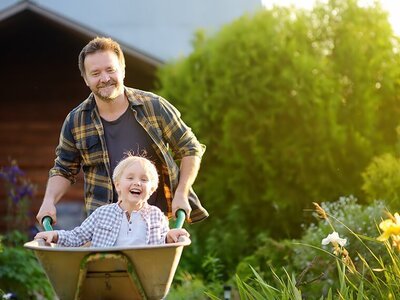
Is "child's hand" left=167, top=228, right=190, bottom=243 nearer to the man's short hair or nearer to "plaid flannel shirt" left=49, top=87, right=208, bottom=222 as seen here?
"plaid flannel shirt" left=49, top=87, right=208, bottom=222

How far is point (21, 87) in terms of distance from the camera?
12.3m

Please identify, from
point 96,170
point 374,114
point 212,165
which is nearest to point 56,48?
point 212,165

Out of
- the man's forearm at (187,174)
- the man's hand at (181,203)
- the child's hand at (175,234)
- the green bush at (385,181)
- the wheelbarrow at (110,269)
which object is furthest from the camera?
the green bush at (385,181)

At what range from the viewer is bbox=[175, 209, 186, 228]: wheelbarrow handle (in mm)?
4633

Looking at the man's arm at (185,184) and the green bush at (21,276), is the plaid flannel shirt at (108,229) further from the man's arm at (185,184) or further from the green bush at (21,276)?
the green bush at (21,276)

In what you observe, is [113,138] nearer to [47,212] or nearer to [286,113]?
[47,212]

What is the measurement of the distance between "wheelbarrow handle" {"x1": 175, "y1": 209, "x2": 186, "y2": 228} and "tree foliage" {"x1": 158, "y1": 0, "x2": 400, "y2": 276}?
443 centimetres

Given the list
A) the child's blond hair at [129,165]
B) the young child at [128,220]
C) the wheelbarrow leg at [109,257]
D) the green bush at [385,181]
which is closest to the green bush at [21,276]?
the green bush at [385,181]

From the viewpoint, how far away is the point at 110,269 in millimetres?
4184

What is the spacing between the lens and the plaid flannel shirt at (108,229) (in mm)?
4559

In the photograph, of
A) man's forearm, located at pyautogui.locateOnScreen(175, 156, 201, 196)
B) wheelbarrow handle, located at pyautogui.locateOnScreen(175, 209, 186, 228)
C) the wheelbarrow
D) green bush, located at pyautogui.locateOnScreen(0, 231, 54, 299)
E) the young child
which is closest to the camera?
the wheelbarrow

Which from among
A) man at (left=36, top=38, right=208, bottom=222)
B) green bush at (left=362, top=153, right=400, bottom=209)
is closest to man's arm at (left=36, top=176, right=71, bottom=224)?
man at (left=36, top=38, right=208, bottom=222)

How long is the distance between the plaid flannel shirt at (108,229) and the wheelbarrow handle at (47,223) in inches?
5.9

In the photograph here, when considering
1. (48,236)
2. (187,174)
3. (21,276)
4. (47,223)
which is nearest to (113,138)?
(187,174)
